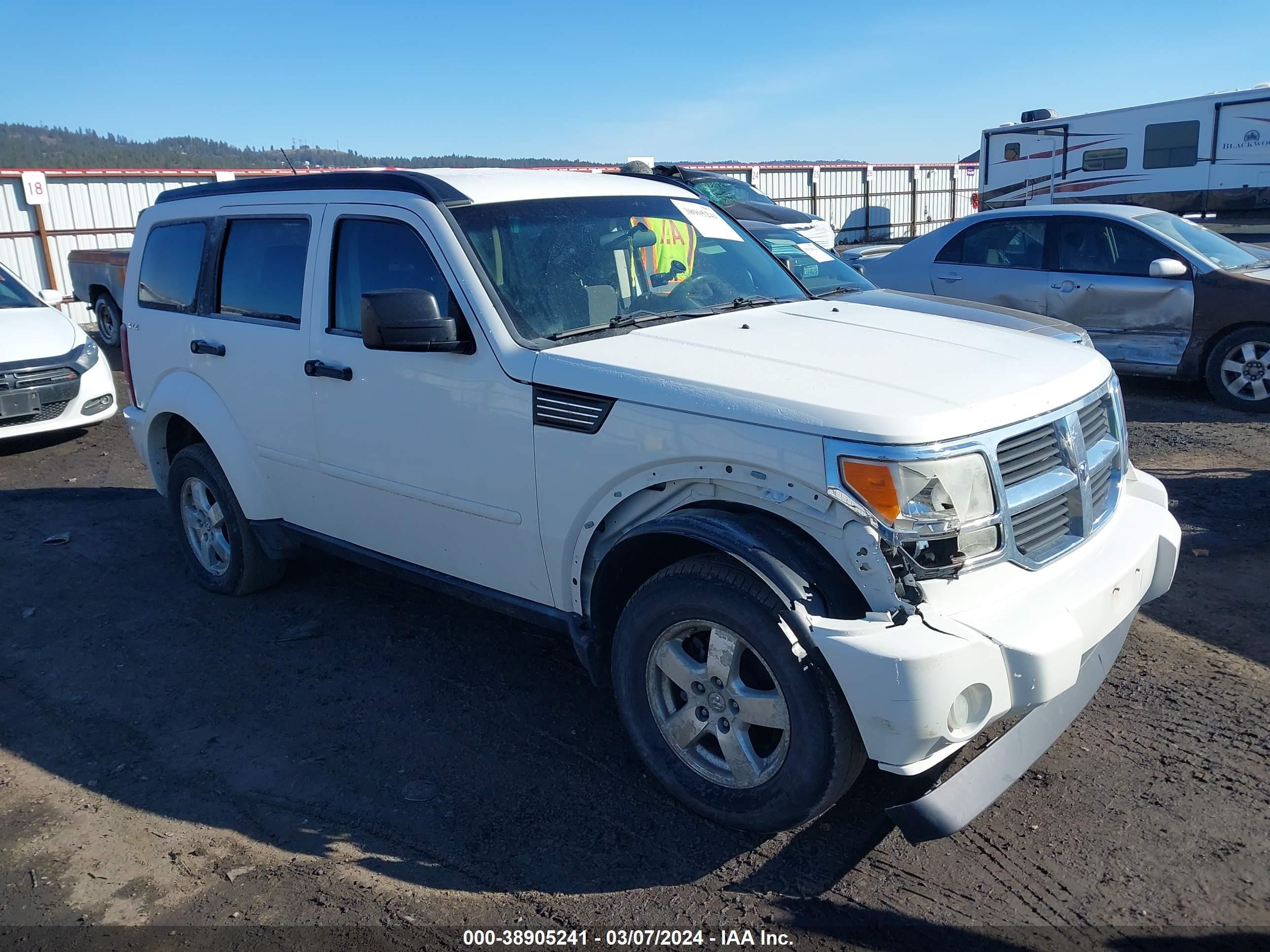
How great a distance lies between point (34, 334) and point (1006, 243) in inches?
355

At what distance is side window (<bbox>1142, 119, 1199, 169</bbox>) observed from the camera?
63.2 ft

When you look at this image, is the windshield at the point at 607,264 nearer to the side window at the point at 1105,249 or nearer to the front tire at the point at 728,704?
the front tire at the point at 728,704

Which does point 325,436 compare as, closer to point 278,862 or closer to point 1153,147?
point 278,862

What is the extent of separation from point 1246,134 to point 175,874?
21.0 m

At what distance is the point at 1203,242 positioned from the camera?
29.3 ft

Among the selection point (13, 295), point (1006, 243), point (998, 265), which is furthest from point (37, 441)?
point (1006, 243)

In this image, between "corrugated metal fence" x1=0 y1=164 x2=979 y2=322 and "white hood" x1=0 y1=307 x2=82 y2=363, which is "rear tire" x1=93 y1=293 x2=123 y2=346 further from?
"white hood" x1=0 y1=307 x2=82 y2=363

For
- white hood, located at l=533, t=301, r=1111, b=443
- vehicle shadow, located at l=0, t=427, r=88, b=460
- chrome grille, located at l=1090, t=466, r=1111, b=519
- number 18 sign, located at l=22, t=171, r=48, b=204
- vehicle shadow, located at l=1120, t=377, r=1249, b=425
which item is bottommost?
vehicle shadow, located at l=1120, t=377, r=1249, b=425

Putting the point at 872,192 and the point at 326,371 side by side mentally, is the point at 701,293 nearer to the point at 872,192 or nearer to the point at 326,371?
the point at 326,371

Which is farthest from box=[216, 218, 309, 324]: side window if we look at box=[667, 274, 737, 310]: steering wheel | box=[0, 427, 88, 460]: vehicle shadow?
box=[0, 427, 88, 460]: vehicle shadow

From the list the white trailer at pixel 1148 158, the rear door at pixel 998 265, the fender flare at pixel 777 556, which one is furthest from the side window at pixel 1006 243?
the white trailer at pixel 1148 158

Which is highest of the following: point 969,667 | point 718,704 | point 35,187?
point 35,187

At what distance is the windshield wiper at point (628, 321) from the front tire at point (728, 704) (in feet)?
3.25

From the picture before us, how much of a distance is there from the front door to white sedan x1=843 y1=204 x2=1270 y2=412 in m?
6.76
